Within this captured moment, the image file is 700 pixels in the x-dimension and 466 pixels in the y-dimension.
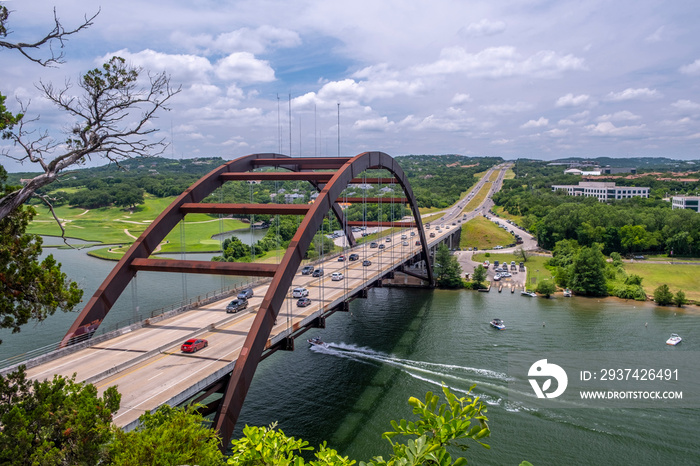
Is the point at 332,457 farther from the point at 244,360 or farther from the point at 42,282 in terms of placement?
the point at 244,360

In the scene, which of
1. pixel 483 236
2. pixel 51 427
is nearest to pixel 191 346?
pixel 51 427

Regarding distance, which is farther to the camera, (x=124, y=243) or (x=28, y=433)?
(x=124, y=243)

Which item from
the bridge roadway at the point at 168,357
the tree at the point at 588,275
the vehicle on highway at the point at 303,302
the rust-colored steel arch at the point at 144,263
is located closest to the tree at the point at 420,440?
the bridge roadway at the point at 168,357

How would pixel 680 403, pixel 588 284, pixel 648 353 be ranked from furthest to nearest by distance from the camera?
pixel 588 284
pixel 648 353
pixel 680 403

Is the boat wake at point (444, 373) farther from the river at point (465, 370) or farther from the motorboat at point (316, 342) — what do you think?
the motorboat at point (316, 342)

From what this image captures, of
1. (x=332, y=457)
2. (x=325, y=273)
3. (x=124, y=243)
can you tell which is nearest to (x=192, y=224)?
(x=124, y=243)

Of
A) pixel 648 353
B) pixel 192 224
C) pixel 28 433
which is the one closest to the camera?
pixel 28 433
